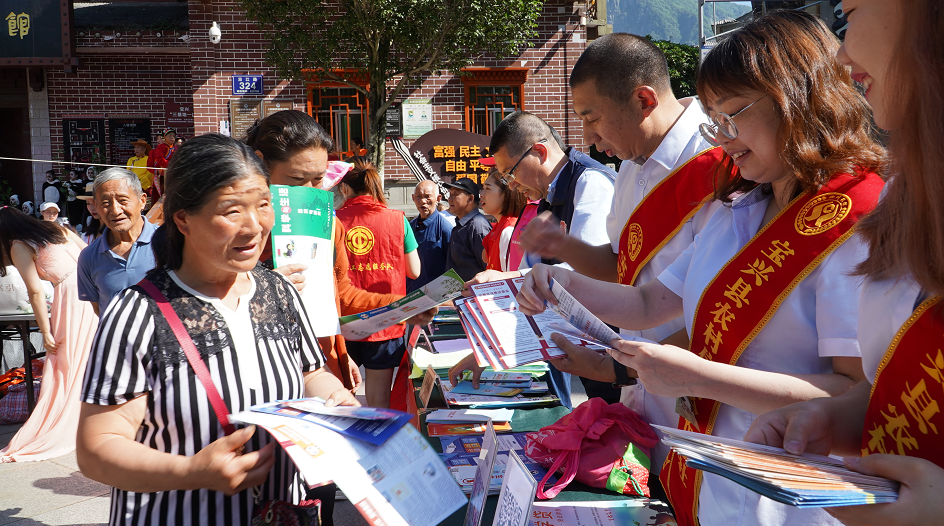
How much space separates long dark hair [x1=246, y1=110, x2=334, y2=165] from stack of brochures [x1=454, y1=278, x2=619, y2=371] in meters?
0.90

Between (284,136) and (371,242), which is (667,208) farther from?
(371,242)

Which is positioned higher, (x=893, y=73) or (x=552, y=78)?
(x=552, y=78)

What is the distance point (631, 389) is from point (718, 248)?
0.64m

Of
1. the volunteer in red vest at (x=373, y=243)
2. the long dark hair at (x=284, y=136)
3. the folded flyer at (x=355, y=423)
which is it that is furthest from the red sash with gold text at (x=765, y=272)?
the volunteer in red vest at (x=373, y=243)

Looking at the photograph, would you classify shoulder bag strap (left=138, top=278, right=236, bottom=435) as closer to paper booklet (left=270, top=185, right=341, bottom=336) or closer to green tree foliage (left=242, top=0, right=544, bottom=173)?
paper booklet (left=270, top=185, right=341, bottom=336)

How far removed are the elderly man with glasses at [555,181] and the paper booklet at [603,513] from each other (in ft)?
2.87

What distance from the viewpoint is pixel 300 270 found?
216 centimetres

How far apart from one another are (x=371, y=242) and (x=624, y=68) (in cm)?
256

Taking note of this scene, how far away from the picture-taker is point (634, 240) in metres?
1.92

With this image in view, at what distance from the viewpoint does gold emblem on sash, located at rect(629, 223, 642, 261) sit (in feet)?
6.22

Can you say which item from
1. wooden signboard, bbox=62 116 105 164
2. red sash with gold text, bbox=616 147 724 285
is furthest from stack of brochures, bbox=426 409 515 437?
wooden signboard, bbox=62 116 105 164

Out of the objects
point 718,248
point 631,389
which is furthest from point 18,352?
point 718,248

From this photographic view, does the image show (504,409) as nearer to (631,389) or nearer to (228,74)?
(631,389)

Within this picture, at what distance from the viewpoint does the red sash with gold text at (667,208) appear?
1804 millimetres
